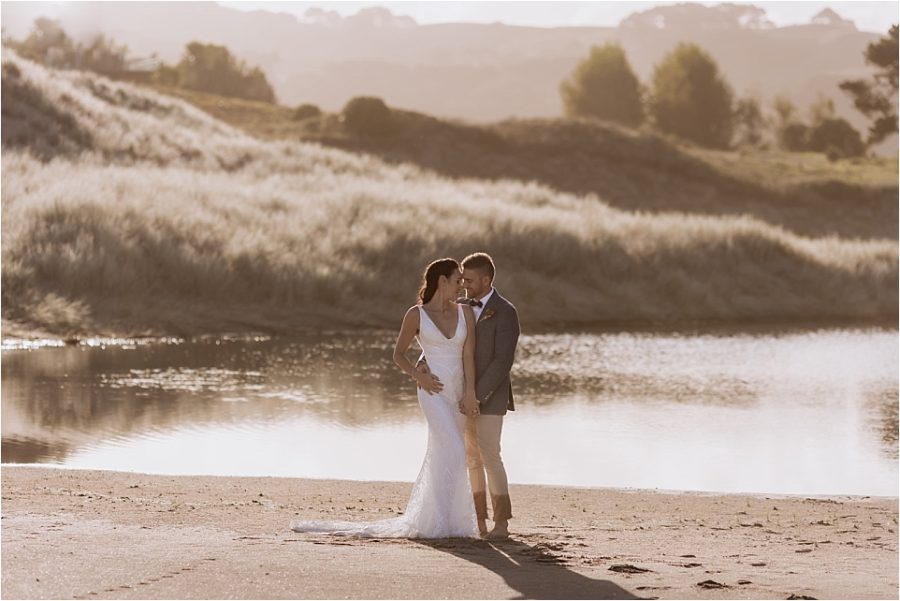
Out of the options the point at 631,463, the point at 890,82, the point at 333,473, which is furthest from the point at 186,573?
the point at 890,82

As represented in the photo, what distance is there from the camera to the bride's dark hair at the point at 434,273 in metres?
10.5

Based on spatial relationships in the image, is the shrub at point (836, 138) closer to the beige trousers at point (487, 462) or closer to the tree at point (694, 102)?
the tree at point (694, 102)

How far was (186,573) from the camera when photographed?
866 centimetres

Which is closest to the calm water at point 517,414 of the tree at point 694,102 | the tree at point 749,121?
the tree at point 694,102

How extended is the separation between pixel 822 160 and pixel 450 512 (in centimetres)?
7420

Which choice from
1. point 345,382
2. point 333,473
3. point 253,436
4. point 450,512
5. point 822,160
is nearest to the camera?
point 450,512

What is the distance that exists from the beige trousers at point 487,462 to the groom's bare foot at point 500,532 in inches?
1.4

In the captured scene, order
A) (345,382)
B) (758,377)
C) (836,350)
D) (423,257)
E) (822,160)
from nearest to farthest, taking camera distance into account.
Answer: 1. (345,382)
2. (758,377)
3. (836,350)
4. (423,257)
5. (822,160)

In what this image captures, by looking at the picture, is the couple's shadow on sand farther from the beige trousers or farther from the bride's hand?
the bride's hand

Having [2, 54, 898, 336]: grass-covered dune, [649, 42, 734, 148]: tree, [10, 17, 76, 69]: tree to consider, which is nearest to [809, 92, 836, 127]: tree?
[649, 42, 734, 148]: tree

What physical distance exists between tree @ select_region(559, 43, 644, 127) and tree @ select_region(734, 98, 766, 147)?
28.5ft

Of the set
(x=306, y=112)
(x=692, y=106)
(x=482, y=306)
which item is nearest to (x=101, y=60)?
(x=692, y=106)

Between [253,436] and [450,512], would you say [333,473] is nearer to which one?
[253,436]

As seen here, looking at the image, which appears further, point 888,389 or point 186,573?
point 888,389
